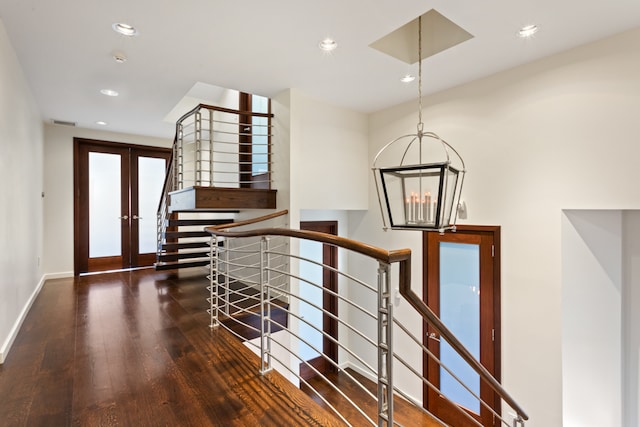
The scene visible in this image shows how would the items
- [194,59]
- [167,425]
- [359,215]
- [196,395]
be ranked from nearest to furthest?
[167,425] → [196,395] → [194,59] → [359,215]

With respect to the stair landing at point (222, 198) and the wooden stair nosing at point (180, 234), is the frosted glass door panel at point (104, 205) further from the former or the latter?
the stair landing at point (222, 198)

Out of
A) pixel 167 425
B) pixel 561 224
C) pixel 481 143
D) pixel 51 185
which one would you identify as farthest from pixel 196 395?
pixel 51 185

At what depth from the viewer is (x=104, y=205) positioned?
19.3 ft

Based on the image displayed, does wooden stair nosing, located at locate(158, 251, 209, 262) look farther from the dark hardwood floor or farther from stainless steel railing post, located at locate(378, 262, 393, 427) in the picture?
stainless steel railing post, located at locate(378, 262, 393, 427)

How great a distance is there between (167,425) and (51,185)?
5.46 metres

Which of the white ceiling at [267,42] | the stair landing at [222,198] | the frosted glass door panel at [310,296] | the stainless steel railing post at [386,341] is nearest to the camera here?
the stainless steel railing post at [386,341]

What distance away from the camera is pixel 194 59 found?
3109 mm

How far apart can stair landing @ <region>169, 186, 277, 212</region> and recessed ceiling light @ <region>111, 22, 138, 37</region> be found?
5.04 ft

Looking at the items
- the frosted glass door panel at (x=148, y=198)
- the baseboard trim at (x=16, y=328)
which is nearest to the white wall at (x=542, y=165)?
the baseboard trim at (x=16, y=328)

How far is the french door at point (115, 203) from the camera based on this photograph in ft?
18.7

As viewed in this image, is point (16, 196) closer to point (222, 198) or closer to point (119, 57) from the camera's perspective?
point (119, 57)

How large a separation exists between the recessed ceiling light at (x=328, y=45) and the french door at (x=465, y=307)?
2.44 m

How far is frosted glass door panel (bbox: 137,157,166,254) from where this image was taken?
6270 mm

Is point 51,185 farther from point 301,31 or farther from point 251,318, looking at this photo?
point 301,31
